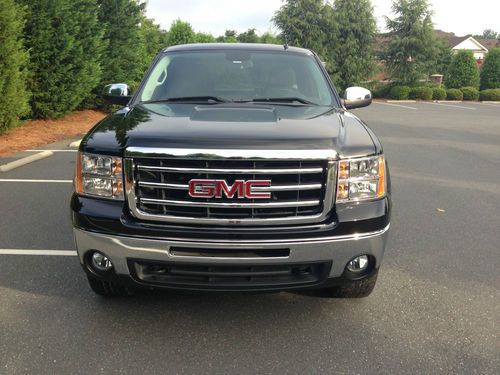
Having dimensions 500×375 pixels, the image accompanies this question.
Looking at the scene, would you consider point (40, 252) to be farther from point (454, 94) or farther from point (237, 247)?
point (454, 94)

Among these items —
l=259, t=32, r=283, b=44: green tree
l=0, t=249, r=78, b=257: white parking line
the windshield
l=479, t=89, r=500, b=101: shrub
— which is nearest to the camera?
the windshield

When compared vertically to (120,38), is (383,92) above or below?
below

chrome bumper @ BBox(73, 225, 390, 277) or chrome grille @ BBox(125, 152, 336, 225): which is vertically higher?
chrome grille @ BBox(125, 152, 336, 225)

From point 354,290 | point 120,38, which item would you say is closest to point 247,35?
point 120,38

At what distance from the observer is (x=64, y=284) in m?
3.59

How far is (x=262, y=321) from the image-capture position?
311 cm

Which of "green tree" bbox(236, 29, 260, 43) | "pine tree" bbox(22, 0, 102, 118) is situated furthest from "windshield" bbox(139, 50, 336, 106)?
"green tree" bbox(236, 29, 260, 43)

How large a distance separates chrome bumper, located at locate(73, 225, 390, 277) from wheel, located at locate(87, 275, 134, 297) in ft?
1.63

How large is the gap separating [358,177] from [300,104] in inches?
47.8

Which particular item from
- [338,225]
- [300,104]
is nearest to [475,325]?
[338,225]

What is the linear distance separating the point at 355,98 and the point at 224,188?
2461 mm

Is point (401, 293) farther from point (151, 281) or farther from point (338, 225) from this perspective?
point (151, 281)

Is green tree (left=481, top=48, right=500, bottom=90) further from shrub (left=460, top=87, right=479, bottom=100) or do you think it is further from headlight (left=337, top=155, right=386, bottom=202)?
headlight (left=337, top=155, right=386, bottom=202)

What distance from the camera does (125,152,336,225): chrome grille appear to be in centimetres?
→ 263
